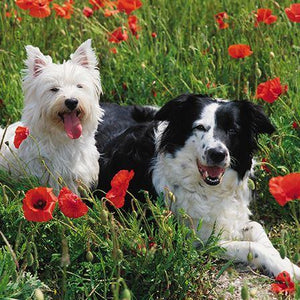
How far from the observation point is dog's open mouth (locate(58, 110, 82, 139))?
376 centimetres

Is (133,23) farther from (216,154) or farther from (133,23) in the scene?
(216,154)

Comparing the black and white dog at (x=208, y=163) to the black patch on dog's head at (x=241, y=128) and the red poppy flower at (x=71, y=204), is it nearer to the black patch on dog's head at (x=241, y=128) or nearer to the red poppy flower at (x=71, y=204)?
the black patch on dog's head at (x=241, y=128)

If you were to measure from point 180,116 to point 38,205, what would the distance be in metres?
1.49

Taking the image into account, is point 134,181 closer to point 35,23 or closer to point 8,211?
point 8,211

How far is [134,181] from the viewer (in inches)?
163

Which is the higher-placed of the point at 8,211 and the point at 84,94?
the point at 84,94

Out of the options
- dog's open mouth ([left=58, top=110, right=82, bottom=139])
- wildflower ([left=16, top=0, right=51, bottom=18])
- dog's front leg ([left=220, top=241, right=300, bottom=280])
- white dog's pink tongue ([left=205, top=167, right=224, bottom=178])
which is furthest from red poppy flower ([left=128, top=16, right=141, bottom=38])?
dog's front leg ([left=220, top=241, right=300, bottom=280])

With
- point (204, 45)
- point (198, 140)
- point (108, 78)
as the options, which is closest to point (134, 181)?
point (198, 140)

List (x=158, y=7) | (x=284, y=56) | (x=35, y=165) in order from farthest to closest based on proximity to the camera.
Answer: (x=158, y=7)
(x=284, y=56)
(x=35, y=165)

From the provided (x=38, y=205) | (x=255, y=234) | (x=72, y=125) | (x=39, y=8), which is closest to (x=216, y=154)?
(x=255, y=234)

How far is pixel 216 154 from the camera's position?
11.8 ft

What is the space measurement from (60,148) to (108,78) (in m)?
1.37

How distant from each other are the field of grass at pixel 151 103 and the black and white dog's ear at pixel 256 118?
0.15 meters

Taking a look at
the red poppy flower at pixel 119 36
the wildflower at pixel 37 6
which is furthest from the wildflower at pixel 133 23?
the wildflower at pixel 37 6
